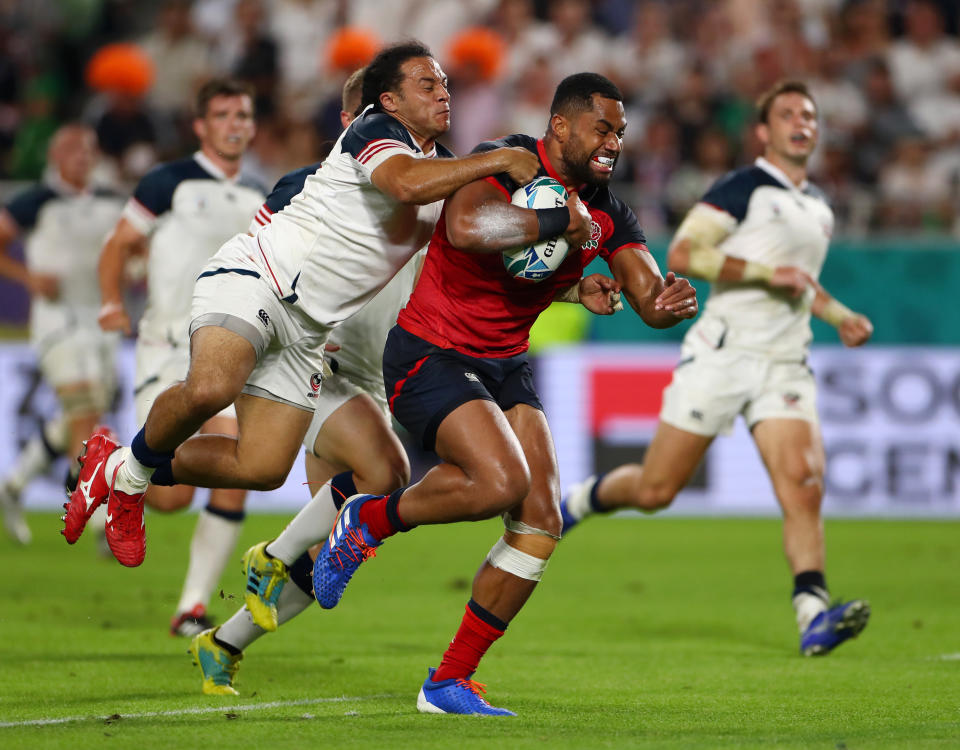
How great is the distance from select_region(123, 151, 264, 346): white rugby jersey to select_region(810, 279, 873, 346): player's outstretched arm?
3.22 meters

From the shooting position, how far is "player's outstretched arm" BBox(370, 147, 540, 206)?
18.3ft

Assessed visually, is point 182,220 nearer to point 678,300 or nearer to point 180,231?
point 180,231

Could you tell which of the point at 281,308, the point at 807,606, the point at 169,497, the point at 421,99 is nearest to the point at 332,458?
the point at 281,308

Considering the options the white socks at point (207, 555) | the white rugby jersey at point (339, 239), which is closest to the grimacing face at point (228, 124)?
the white socks at point (207, 555)

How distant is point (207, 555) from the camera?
8.15 meters

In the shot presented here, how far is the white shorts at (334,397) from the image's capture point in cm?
673

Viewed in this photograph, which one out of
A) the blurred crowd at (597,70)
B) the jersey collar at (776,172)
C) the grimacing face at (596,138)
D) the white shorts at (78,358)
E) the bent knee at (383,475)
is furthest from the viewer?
the blurred crowd at (597,70)

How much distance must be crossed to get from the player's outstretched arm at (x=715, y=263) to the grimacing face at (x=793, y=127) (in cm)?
51

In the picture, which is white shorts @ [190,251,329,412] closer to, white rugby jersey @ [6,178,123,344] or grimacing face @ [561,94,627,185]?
grimacing face @ [561,94,627,185]

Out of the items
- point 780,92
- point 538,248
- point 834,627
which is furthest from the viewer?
point 780,92

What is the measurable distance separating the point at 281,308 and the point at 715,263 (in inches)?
120

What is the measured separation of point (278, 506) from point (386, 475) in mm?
8269

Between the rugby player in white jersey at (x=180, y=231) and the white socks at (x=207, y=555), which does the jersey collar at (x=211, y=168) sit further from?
the white socks at (x=207, y=555)

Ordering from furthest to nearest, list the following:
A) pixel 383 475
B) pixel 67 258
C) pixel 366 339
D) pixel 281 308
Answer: pixel 67 258 → pixel 366 339 → pixel 383 475 → pixel 281 308
